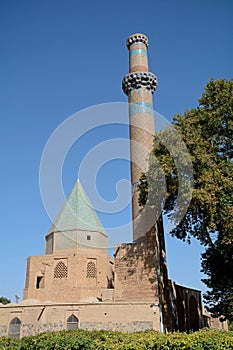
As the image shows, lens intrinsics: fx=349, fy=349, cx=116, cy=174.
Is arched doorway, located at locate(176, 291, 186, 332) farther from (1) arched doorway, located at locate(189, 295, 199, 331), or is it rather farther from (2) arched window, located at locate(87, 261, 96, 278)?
(2) arched window, located at locate(87, 261, 96, 278)

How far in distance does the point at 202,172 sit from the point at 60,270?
14126mm

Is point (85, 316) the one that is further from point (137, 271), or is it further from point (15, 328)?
point (15, 328)

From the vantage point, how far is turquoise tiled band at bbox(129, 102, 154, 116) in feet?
83.6

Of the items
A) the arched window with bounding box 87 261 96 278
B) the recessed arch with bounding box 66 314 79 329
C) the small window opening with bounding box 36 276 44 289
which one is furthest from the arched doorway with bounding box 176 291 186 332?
the small window opening with bounding box 36 276 44 289

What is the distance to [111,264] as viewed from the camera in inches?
1064

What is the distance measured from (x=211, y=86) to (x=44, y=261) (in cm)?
1673

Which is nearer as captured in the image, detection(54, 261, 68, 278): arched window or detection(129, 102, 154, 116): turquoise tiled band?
detection(54, 261, 68, 278): arched window

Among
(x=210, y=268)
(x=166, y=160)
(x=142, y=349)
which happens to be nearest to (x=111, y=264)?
(x=210, y=268)

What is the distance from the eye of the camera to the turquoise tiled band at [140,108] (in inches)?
1003

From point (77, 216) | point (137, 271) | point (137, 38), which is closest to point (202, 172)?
point (137, 271)

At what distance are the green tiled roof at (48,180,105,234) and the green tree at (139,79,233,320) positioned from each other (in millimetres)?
10375

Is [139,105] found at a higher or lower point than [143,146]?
higher

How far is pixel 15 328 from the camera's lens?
2058 cm

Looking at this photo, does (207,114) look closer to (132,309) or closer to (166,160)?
(166,160)
